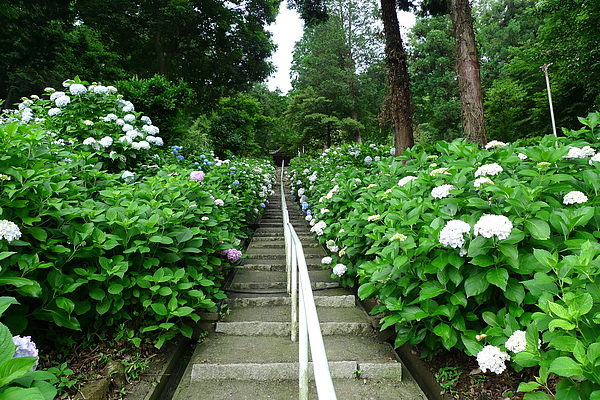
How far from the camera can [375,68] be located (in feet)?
66.9

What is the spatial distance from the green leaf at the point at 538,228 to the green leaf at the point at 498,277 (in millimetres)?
221

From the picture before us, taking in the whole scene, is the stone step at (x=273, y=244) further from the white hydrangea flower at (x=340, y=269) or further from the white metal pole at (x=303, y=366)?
the white metal pole at (x=303, y=366)

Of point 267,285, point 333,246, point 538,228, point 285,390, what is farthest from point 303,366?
point 267,285

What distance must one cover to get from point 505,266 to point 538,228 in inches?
9.3

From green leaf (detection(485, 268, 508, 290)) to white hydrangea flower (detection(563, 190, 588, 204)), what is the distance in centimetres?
58

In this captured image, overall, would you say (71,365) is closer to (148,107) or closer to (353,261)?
(353,261)

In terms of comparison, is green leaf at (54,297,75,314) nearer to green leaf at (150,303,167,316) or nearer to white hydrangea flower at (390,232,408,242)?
green leaf at (150,303,167,316)

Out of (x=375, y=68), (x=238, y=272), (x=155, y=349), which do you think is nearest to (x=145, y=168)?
(x=238, y=272)

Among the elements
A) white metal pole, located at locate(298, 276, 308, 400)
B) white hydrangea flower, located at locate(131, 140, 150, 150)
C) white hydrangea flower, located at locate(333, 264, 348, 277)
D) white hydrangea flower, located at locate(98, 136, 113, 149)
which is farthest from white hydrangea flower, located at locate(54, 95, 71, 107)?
white metal pole, located at locate(298, 276, 308, 400)

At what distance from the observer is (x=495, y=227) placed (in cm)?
147

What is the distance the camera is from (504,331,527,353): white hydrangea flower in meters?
1.33

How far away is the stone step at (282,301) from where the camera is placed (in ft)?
10.3

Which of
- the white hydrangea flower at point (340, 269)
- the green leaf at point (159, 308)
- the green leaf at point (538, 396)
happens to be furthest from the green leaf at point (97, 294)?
the green leaf at point (538, 396)

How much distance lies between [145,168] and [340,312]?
2.84m
